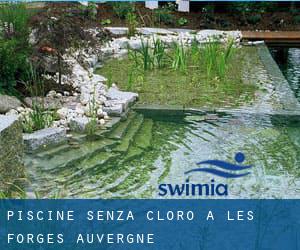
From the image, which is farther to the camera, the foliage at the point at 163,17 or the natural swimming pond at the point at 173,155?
the foliage at the point at 163,17

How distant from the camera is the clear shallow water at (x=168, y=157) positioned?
4.27 m

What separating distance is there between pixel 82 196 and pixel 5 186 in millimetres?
463

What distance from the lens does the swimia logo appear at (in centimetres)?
412

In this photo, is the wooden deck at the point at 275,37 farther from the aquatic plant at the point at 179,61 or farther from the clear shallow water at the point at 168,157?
the clear shallow water at the point at 168,157

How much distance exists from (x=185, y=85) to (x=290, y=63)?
270 cm

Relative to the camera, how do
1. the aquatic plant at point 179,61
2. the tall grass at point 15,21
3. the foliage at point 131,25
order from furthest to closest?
the foliage at point 131,25 → the aquatic plant at point 179,61 → the tall grass at point 15,21

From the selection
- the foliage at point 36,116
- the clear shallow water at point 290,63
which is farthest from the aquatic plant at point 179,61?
the foliage at point 36,116

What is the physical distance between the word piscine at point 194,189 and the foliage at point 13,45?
2.31 meters

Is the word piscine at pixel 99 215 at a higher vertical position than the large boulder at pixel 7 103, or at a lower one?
lower

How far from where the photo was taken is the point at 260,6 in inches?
483

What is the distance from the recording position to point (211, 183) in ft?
Result: 14.0

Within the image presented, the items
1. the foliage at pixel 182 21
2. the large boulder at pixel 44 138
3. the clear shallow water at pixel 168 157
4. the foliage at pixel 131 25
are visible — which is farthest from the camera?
the foliage at pixel 182 21

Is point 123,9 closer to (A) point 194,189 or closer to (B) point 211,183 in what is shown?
A: (B) point 211,183

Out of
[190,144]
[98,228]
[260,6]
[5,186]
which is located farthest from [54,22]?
[260,6]
